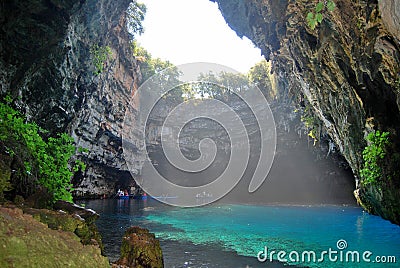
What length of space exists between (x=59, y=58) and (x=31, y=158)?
5.99 m

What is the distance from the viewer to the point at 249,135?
32.0 meters

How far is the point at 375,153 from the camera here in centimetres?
870

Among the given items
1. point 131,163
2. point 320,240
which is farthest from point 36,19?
point 131,163

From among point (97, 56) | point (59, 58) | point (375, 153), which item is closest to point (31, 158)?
point (59, 58)

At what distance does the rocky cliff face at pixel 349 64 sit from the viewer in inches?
240

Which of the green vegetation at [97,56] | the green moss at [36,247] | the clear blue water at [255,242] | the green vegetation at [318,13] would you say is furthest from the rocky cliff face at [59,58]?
the green vegetation at [318,13]

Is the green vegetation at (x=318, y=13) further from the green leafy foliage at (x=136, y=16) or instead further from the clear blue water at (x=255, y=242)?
the green leafy foliage at (x=136, y=16)

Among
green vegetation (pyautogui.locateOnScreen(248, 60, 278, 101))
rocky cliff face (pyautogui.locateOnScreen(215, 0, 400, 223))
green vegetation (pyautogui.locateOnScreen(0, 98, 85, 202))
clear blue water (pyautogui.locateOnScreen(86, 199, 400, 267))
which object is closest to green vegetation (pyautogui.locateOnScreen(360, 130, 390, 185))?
rocky cliff face (pyautogui.locateOnScreen(215, 0, 400, 223))

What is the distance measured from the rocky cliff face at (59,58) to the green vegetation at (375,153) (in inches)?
412

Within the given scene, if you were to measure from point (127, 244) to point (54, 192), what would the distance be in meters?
2.68

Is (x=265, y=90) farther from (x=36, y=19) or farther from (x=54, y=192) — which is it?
(x=54, y=192)

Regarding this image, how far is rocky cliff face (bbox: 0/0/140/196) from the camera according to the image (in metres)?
9.08

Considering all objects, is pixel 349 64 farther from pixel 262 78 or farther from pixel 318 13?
pixel 262 78

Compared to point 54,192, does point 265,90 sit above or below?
above
